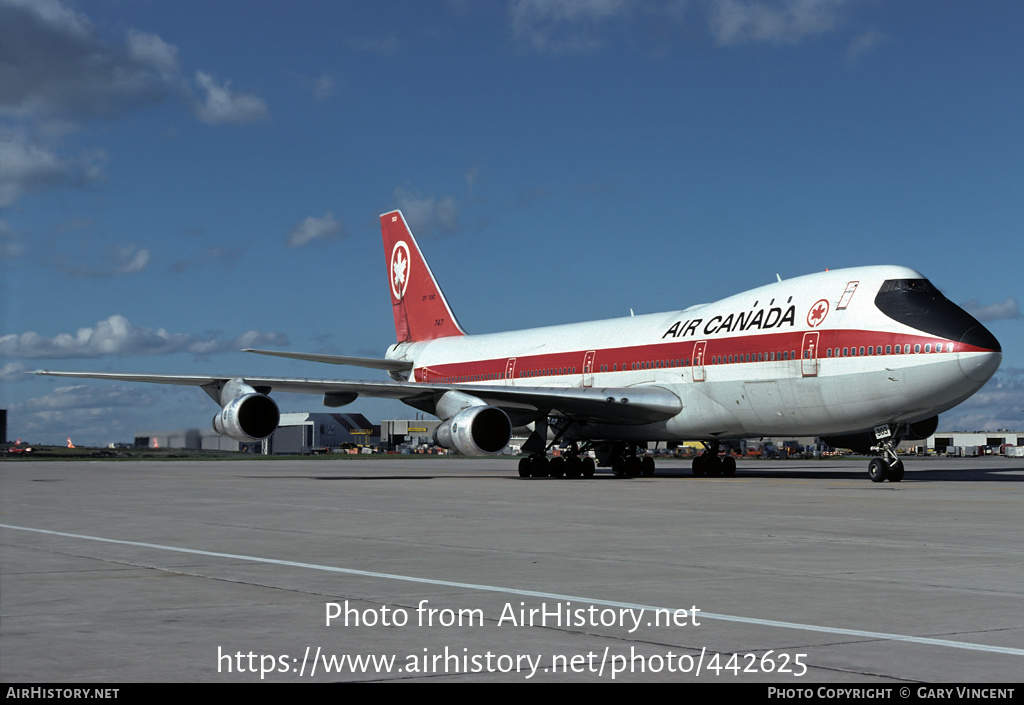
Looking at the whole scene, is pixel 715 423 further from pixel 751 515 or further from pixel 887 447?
pixel 751 515

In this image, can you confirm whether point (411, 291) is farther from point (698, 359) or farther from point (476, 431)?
point (698, 359)

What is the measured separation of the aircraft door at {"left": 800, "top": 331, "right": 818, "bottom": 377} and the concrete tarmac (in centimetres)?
900

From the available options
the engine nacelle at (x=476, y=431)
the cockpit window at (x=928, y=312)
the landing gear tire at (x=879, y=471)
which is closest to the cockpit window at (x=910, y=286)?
the cockpit window at (x=928, y=312)

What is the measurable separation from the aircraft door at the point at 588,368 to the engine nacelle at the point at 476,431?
5.02 meters

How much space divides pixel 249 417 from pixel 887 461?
16.2 metres

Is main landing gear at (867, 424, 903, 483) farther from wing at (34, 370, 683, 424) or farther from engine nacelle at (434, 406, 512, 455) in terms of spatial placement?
engine nacelle at (434, 406, 512, 455)

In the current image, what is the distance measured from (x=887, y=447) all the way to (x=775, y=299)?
450 cm

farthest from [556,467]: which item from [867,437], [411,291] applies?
[411,291]

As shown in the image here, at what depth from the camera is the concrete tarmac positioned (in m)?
5.29

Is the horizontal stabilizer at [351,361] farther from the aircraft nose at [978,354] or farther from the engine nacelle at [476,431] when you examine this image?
the aircraft nose at [978,354]

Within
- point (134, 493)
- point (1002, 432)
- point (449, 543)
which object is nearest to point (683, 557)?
point (449, 543)

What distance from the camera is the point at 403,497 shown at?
2061 cm

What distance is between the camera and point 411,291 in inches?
1702

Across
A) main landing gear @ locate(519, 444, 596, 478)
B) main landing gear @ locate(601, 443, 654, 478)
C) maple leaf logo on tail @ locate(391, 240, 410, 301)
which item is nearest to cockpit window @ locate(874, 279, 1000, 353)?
main landing gear @ locate(601, 443, 654, 478)
